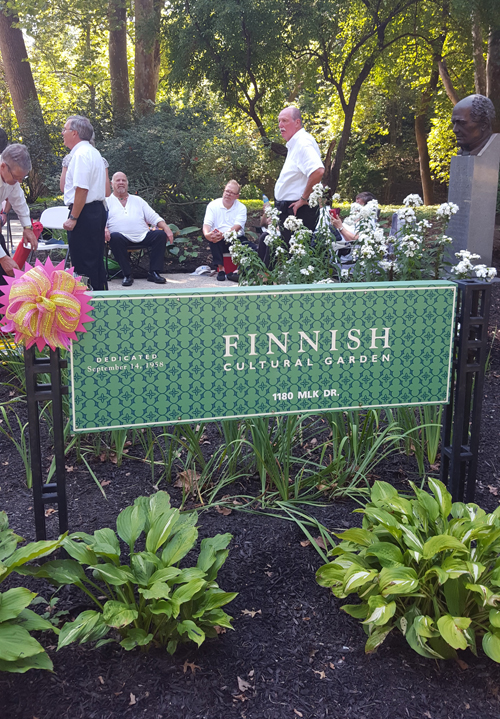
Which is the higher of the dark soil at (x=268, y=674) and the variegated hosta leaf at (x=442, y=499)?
the variegated hosta leaf at (x=442, y=499)

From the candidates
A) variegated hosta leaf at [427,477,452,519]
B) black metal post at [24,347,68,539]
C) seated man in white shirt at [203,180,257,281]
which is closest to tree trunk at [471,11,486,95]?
seated man in white shirt at [203,180,257,281]

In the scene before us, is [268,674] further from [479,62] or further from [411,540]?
[479,62]

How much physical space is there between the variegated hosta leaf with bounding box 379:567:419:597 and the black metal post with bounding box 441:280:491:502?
32.5 inches

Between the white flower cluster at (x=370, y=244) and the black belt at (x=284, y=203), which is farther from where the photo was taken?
the black belt at (x=284, y=203)

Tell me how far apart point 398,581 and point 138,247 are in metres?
7.53

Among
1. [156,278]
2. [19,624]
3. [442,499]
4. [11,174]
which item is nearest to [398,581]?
[442,499]

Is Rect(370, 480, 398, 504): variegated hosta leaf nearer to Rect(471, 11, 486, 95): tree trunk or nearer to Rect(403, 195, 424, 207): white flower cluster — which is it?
Rect(403, 195, 424, 207): white flower cluster

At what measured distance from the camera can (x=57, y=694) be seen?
196 cm

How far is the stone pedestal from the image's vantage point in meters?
7.54

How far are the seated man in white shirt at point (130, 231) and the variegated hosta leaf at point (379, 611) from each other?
23.4 feet

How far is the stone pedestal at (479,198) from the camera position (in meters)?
7.54

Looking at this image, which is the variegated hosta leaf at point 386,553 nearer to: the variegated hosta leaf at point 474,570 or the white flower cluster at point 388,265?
Result: the variegated hosta leaf at point 474,570

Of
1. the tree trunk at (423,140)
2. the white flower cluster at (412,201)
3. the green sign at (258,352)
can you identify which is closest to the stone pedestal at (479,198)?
the white flower cluster at (412,201)

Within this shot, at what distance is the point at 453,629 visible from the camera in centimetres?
195
